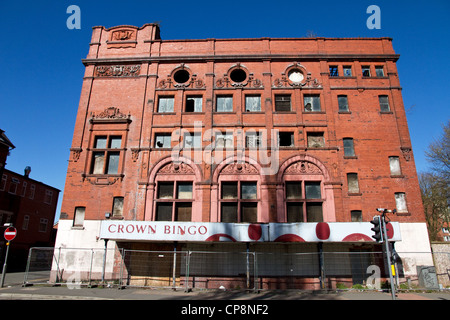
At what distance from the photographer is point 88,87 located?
78.2ft

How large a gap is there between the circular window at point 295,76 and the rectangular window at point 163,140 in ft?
36.2

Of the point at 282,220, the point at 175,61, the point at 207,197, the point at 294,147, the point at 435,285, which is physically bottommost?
the point at 435,285

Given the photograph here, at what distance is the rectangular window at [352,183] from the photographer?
809 inches

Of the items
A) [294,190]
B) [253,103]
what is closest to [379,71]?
[253,103]

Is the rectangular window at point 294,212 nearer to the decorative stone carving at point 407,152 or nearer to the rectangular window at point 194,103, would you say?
the decorative stone carving at point 407,152

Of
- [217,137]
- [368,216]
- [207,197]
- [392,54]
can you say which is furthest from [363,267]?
[392,54]

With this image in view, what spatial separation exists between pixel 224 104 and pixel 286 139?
5710 mm

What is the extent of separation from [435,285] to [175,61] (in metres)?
24.2

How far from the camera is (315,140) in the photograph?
72.1 ft

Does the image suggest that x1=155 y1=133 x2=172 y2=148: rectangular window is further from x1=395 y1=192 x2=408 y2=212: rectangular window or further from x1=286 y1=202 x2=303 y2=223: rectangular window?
x1=395 y1=192 x2=408 y2=212: rectangular window

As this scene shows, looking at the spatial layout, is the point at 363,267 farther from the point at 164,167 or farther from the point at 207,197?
the point at 164,167

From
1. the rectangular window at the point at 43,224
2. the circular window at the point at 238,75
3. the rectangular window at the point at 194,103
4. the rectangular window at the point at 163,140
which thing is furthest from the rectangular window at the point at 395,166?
the rectangular window at the point at 43,224

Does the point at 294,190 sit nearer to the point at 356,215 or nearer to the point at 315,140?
the point at 315,140

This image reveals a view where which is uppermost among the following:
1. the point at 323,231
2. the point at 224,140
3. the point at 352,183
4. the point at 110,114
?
the point at 110,114
